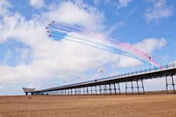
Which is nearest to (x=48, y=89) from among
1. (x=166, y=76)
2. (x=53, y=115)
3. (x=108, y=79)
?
(x=108, y=79)

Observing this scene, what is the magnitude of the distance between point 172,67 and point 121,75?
18983mm

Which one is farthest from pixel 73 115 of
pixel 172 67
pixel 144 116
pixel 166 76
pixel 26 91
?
pixel 26 91

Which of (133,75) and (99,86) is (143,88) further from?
(99,86)

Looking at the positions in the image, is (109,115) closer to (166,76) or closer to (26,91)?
(166,76)

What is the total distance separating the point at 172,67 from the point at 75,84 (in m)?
54.8

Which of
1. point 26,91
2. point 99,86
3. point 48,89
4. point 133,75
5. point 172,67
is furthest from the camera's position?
point 26,91

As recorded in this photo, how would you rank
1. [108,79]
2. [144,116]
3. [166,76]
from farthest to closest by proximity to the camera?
[108,79] → [166,76] → [144,116]

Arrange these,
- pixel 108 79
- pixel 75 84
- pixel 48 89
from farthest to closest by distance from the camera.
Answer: pixel 48 89, pixel 75 84, pixel 108 79

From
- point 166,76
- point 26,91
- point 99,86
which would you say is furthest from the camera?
point 26,91

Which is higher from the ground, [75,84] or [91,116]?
[75,84]

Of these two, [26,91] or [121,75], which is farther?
[26,91]

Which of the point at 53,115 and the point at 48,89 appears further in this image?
the point at 48,89

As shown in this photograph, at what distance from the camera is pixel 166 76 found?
177 ft

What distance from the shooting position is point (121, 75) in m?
63.6
